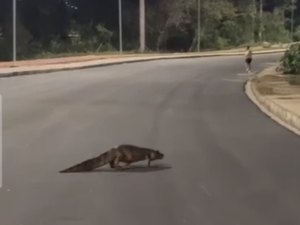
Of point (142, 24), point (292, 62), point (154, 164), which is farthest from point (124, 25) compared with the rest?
point (154, 164)

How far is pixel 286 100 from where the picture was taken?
20641 millimetres

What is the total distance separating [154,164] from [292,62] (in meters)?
22.5

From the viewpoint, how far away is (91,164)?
10844 millimetres

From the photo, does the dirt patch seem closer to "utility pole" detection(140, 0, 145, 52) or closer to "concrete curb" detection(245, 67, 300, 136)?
"concrete curb" detection(245, 67, 300, 136)

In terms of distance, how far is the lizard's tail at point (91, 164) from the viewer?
1071 cm

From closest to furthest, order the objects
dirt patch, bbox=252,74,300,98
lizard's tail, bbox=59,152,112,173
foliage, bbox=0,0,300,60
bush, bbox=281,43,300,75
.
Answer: lizard's tail, bbox=59,152,112,173 → dirt patch, bbox=252,74,300,98 → bush, bbox=281,43,300,75 → foliage, bbox=0,0,300,60

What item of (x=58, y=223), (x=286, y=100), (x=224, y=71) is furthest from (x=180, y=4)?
(x=58, y=223)

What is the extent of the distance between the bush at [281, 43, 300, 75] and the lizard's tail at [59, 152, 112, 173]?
22520 mm

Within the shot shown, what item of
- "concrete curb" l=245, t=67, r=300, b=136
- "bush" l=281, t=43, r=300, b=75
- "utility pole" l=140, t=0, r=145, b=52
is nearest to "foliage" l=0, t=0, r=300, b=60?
"utility pole" l=140, t=0, r=145, b=52

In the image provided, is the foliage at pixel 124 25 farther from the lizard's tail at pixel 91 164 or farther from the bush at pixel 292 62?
the lizard's tail at pixel 91 164

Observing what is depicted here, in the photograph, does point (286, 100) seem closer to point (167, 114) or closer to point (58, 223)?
point (167, 114)

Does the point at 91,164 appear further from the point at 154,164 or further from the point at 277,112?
the point at 277,112

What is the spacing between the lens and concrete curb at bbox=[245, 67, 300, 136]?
16297mm

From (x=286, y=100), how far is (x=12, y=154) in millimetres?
10066
